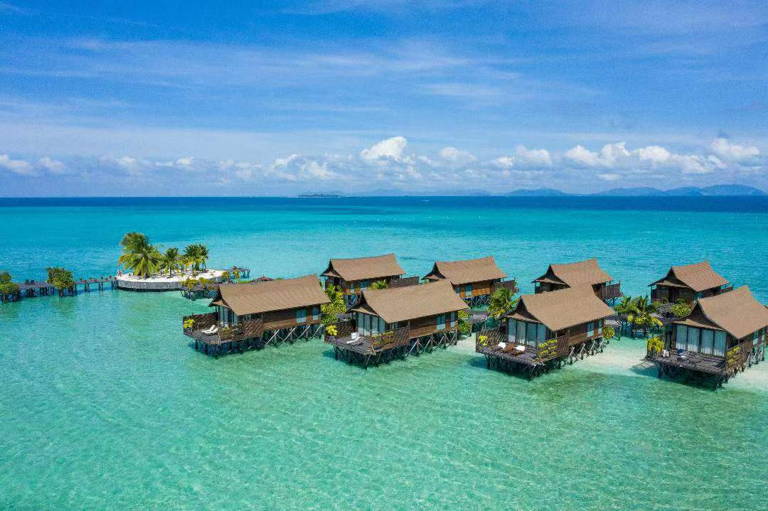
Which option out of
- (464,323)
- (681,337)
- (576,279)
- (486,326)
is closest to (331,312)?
(464,323)

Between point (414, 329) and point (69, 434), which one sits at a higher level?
point (414, 329)

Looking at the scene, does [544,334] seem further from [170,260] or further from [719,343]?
[170,260]

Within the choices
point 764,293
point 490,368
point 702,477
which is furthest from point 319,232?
point 702,477

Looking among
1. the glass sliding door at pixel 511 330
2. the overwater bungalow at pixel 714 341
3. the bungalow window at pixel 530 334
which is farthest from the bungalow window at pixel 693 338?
the glass sliding door at pixel 511 330

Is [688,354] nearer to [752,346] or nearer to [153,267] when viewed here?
[752,346]

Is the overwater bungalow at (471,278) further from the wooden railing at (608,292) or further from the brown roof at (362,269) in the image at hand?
the wooden railing at (608,292)

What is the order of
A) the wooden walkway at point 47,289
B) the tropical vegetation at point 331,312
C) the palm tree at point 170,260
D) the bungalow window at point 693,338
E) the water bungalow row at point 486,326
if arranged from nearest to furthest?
the water bungalow row at point 486,326 < the bungalow window at point 693,338 < the tropical vegetation at point 331,312 < the wooden walkway at point 47,289 < the palm tree at point 170,260
